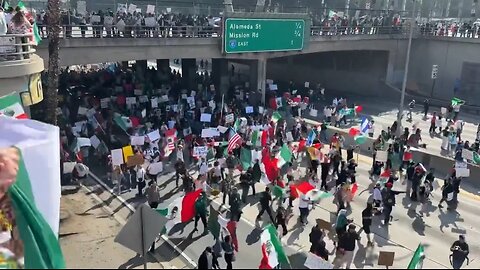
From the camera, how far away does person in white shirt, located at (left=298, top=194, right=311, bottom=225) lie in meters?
14.2

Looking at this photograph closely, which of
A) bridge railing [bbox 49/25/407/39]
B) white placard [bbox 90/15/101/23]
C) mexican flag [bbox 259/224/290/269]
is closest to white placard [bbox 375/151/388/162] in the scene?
mexican flag [bbox 259/224/290/269]

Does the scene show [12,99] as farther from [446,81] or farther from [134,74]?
[446,81]

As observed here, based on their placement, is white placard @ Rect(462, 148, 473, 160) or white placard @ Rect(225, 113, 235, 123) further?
white placard @ Rect(225, 113, 235, 123)

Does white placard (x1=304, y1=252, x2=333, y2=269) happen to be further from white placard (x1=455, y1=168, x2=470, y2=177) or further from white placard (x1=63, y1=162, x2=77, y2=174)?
white placard (x1=63, y1=162, x2=77, y2=174)

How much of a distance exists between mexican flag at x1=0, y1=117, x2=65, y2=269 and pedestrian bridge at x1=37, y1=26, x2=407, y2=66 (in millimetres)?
14725

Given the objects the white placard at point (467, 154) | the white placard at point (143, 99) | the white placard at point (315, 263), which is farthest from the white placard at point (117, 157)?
the white placard at point (467, 154)

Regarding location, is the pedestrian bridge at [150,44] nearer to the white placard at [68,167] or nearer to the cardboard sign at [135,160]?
the white placard at [68,167]

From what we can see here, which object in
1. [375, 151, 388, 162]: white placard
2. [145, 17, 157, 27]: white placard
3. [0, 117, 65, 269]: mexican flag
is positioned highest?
[145, 17, 157, 27]: white placard

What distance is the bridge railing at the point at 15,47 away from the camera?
14539 millimetres

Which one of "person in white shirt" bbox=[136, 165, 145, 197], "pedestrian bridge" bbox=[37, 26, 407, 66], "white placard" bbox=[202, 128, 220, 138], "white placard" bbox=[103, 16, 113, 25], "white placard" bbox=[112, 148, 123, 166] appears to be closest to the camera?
"white placard" bbox=[112, 148, 123, 166]

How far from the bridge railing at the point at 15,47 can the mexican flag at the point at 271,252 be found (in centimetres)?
1001

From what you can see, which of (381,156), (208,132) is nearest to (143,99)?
(208,132)

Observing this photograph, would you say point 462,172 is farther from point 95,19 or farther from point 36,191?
point 95,19

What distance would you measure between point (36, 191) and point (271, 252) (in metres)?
4.09
